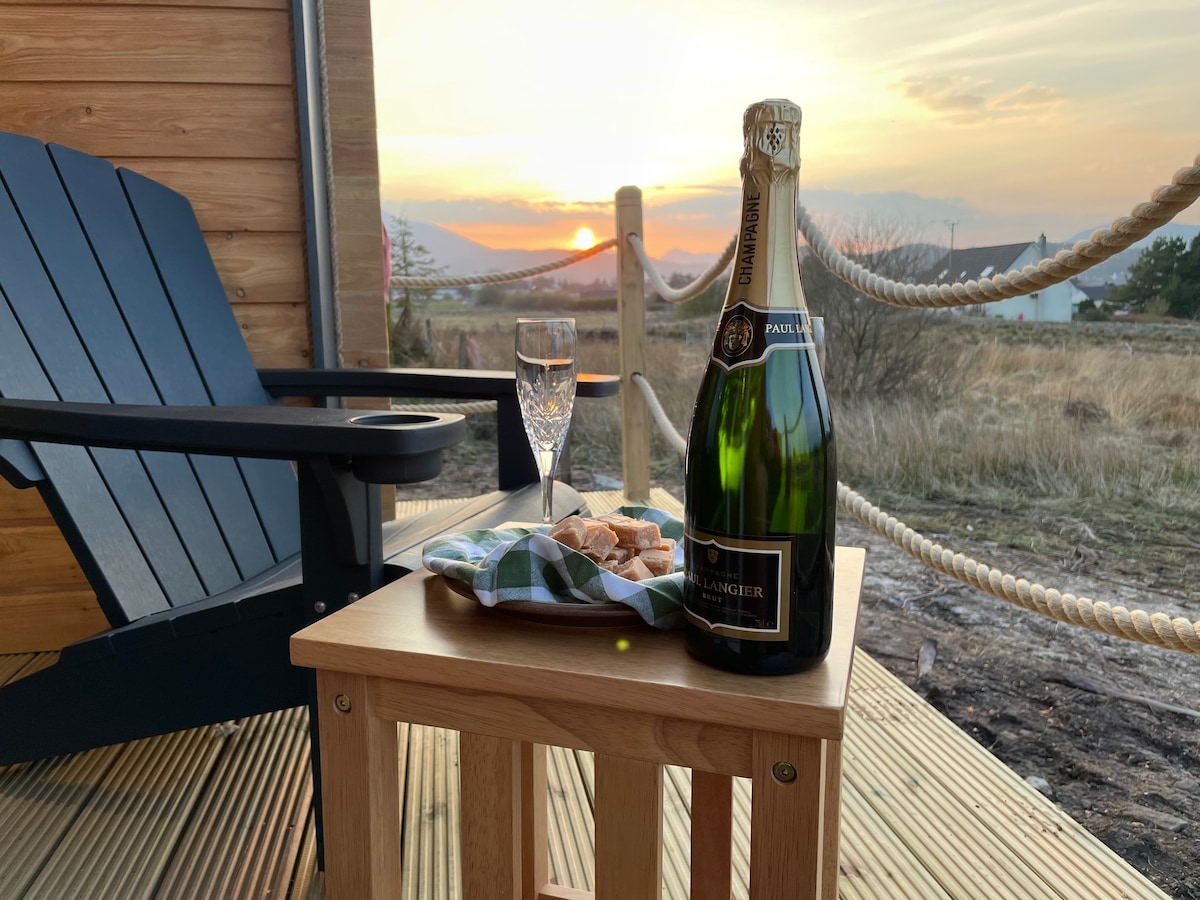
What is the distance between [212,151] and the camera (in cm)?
181

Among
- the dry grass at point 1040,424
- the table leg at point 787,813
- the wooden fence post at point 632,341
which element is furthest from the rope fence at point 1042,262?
the dry grass at point 1040,424

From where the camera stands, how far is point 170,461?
4.63 ft

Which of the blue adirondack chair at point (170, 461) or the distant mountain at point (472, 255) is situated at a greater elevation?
the distant mountain at point (472, 255)

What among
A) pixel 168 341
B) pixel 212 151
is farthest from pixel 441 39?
pixel 168 341

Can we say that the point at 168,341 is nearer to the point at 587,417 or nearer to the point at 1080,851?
the point at 1080,851

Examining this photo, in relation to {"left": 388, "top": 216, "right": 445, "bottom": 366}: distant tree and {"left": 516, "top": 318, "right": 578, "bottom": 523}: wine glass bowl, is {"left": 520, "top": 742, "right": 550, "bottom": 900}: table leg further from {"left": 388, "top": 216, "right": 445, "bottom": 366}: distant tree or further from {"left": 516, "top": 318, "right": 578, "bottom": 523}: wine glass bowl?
{"left": 388, "top": 216, "right": 445, "bottom": 366}: distant tree

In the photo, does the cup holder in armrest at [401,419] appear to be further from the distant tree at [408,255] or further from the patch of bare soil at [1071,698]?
the distant tree at [408,255]

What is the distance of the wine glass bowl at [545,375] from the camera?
0.85 metres

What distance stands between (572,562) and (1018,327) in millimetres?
5662

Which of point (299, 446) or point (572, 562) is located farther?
point (299, 446)

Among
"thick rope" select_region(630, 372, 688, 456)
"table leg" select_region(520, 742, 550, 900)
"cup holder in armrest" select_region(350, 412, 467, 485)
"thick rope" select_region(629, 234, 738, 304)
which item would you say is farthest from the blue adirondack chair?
"thick rope" select_region(629, 234, 738, 304)

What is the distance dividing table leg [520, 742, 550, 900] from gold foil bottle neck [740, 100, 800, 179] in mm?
670

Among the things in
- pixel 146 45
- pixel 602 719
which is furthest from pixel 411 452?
pixel 146 45

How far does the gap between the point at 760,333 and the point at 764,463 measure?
0.08m
